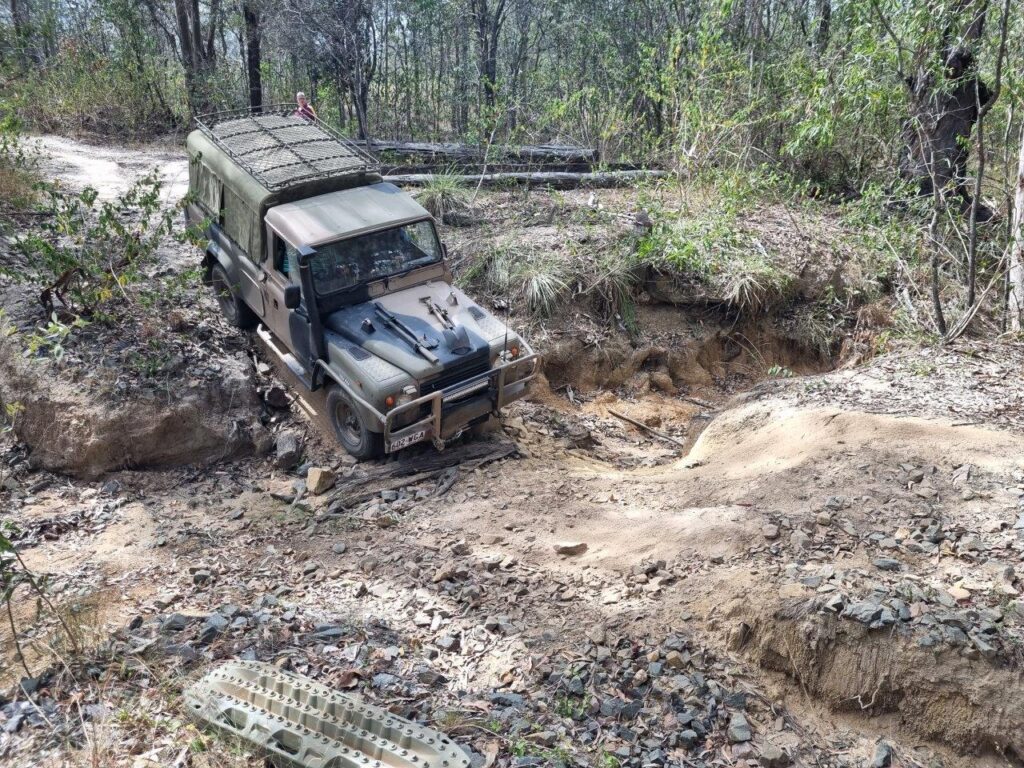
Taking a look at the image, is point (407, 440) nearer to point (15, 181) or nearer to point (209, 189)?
point (209, 189)

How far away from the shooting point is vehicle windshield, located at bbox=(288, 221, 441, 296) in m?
6.68

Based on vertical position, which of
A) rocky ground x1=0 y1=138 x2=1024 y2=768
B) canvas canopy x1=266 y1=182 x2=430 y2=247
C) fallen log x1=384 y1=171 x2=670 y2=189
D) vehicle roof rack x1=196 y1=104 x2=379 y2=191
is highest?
vehicle roof rack x1=196 y1=104 x2=379 y2=191

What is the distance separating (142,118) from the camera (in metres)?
14.8

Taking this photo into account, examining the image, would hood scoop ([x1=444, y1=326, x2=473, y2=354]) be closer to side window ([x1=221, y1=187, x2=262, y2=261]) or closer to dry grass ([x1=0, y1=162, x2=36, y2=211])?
side window ([x1=221, y1=187, x2=262, y2=261])

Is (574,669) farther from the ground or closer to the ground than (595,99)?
closer to the ground

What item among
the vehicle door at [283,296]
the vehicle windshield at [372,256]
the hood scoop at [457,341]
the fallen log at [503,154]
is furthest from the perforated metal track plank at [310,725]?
the fallen log at [503,154]

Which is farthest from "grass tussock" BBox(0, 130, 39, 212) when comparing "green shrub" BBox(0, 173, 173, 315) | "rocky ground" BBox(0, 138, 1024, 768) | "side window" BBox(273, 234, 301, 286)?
"side window" BBox(273, 234, 301, 286)

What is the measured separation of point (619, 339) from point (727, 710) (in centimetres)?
551

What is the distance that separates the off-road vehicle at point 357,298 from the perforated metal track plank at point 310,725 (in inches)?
101

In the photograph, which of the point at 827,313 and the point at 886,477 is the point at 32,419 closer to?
the point at 886,477

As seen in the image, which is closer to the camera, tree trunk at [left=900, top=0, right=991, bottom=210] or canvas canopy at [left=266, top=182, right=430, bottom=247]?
canvas canopy at [left=266, top=182, right=430, bottom=247]


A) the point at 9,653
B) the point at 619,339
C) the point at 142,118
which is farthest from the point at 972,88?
the point at 142,118

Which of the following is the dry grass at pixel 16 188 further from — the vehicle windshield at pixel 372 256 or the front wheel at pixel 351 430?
the front wheel at pixel 351 430

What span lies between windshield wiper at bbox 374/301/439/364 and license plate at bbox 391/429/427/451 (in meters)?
0.61
